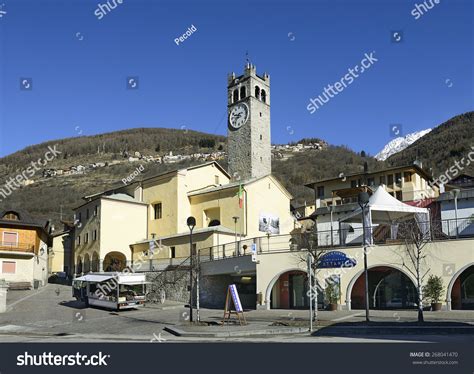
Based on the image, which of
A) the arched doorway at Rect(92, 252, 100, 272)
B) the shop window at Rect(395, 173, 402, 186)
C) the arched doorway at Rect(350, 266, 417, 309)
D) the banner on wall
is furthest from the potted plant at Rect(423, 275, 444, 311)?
the shop window at Rect(395, 173, 402, 186)

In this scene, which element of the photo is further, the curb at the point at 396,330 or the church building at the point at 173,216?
the church building at the point at 173,216

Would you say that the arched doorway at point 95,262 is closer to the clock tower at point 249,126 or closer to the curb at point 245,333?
the clock tower at point 249,126

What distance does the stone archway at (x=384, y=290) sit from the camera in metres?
27.2

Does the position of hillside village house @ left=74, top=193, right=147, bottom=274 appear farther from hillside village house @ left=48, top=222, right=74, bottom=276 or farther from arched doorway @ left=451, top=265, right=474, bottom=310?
arched doorway @ left=451, top=265, right=474, bottom=310

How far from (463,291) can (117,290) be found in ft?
63.4

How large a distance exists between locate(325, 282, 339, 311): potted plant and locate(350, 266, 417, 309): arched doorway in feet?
3.10

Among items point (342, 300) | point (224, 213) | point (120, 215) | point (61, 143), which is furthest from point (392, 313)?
Result: point (61, 143)

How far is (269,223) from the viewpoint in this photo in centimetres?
4991

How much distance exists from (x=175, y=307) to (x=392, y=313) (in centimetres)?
1452

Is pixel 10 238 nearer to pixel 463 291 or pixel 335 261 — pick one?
pixel 335 261

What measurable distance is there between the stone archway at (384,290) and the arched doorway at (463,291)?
2.03 m

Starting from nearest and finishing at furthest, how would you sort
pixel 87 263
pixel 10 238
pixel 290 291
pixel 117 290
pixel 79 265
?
pixel 290 291
pixel 117 290
pixel 10 238
pixel 87 263
pixel 79 265

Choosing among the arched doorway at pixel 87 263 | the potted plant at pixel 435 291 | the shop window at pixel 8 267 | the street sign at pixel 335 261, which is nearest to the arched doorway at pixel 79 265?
the arched doorway at pixel 87 263

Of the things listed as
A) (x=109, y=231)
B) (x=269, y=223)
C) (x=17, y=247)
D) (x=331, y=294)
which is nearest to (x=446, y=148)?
(x=269, y=223)
